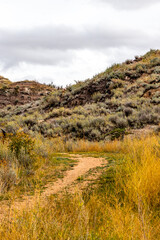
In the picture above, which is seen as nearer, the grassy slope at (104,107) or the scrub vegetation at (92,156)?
the scrub vegetation at (92,156)

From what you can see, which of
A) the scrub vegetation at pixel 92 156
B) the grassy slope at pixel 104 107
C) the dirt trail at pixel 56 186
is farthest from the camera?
the grassy slope at pixel 104 107

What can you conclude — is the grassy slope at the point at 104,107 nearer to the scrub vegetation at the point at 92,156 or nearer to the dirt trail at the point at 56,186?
the scrub vegetation at the point at 92,156

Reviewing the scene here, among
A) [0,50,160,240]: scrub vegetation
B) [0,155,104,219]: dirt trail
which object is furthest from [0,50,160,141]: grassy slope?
[0,155,104,219]: dirt trail

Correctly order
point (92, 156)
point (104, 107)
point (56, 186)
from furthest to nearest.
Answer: point (104, 107)
point (92, 156)
point (56, 186)

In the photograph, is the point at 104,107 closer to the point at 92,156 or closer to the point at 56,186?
the point at 92,156

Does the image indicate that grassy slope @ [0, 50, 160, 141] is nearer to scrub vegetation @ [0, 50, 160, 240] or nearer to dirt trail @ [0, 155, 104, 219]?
scrub vegetation @ [0, 50, 160, 240]

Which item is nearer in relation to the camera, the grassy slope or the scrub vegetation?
the scrub vegetation

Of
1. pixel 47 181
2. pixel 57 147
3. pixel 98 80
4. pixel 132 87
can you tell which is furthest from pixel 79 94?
pixel 47 181

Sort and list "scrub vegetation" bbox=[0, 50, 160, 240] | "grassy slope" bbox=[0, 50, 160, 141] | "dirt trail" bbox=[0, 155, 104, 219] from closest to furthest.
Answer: "scrub vegetation" bbox=[0, 50, 160, 240], "dirt trail" bbox=[0, 155, 104, 219], "grassy slope" bbox=[0, 50, 160, 141]

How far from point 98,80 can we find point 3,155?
21414mm

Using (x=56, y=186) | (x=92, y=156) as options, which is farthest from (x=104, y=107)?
(x=56, y=186)

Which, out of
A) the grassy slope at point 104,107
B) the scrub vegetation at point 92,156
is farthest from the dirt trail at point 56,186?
the grassy slope at point 104,107

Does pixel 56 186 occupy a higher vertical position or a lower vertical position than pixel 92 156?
lower

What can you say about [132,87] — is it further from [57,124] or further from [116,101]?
[57,124]
